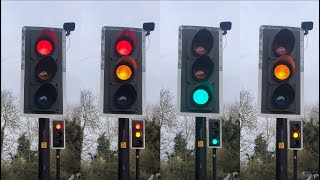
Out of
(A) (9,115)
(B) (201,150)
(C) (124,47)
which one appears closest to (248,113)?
(A) (9,115)

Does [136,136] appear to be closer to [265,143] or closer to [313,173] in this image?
[265,143]

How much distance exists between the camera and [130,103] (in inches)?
230

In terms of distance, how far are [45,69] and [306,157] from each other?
9.32 meters

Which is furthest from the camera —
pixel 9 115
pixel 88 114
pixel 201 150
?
pixel 9 115

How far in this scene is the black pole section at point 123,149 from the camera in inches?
237

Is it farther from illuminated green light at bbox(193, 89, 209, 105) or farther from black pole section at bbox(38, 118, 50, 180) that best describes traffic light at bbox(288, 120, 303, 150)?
black pole section at bbox(38, 118, 50, 180)

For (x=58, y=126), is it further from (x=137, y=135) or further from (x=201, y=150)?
(x=201, y=150)

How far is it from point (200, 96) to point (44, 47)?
1735 mm

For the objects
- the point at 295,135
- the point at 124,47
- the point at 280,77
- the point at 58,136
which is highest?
the point at 124,47

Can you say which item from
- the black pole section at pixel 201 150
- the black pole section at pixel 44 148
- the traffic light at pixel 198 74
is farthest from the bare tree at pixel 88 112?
the traffic light at pixel 198 74

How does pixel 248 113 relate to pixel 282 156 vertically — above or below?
above

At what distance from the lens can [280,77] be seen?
5840mm

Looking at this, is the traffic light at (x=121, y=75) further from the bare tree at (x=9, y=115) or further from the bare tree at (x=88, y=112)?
the bare tree at (x=9, y=115)

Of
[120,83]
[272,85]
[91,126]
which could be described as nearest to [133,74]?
[120,83]
